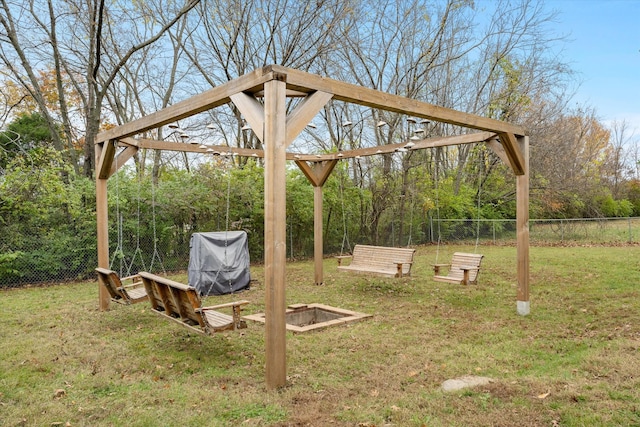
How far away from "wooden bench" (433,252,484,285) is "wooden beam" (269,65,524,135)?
9.62 ft

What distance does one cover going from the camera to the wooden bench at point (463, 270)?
331 inches

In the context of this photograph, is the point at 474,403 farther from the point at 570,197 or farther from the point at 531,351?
the point at 570,197

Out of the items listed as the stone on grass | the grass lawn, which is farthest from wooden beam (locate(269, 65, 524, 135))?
the stone on grass

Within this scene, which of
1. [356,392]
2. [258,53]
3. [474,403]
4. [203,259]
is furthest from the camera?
[258,53]

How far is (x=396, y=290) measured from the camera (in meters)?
9.12

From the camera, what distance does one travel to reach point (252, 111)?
4.17 m

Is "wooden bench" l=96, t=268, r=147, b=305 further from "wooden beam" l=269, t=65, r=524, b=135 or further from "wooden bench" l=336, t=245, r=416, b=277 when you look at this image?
"wooden bench" l=336, t=245, r=416, b=277

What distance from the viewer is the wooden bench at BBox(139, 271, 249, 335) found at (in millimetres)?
4511

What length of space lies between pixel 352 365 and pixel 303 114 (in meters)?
2.56

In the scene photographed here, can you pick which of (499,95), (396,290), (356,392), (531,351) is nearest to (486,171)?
(499,95)

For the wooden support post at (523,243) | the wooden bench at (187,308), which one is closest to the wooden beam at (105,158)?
the wooden bench at (187,308)

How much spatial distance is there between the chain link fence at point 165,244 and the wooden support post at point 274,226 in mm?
2860

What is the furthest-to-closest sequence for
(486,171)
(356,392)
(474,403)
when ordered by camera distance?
1. (486,171)
2. (356,392)
3. (474,403)

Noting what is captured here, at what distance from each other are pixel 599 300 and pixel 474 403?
17.2 ft
